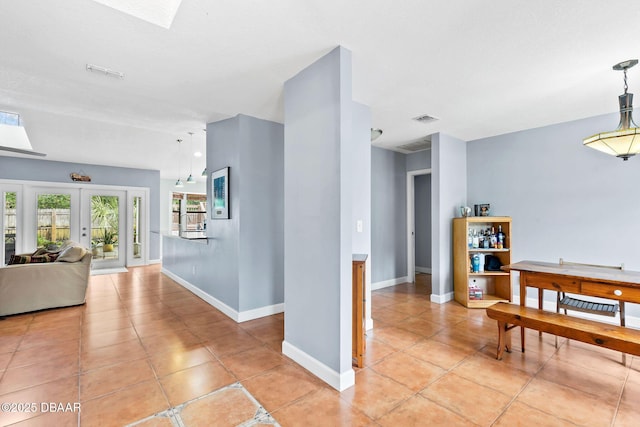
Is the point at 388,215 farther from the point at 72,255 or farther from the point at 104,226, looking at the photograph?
the point at 104,226

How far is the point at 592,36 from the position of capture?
6.89 feet

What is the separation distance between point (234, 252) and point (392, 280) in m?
3.06

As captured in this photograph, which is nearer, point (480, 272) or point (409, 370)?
point (409, 370)

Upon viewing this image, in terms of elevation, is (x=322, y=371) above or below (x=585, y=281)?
below

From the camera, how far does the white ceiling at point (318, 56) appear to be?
1.87m

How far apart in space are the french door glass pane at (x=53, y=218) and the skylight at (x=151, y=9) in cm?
670

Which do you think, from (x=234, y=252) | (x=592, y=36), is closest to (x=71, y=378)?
(x=234, y=252)

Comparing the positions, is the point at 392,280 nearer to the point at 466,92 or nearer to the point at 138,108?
the point at 466,92

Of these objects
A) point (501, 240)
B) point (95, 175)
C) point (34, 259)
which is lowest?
point (34, 259)

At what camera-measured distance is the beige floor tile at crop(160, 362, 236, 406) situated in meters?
2.14

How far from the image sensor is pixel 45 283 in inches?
161

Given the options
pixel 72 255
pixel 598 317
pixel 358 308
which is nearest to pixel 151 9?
pixel 358 308

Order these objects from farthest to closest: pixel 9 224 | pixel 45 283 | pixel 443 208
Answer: pixel 9 224, pixel 443 208, pixel 45 283

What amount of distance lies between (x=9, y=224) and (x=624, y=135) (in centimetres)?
969
